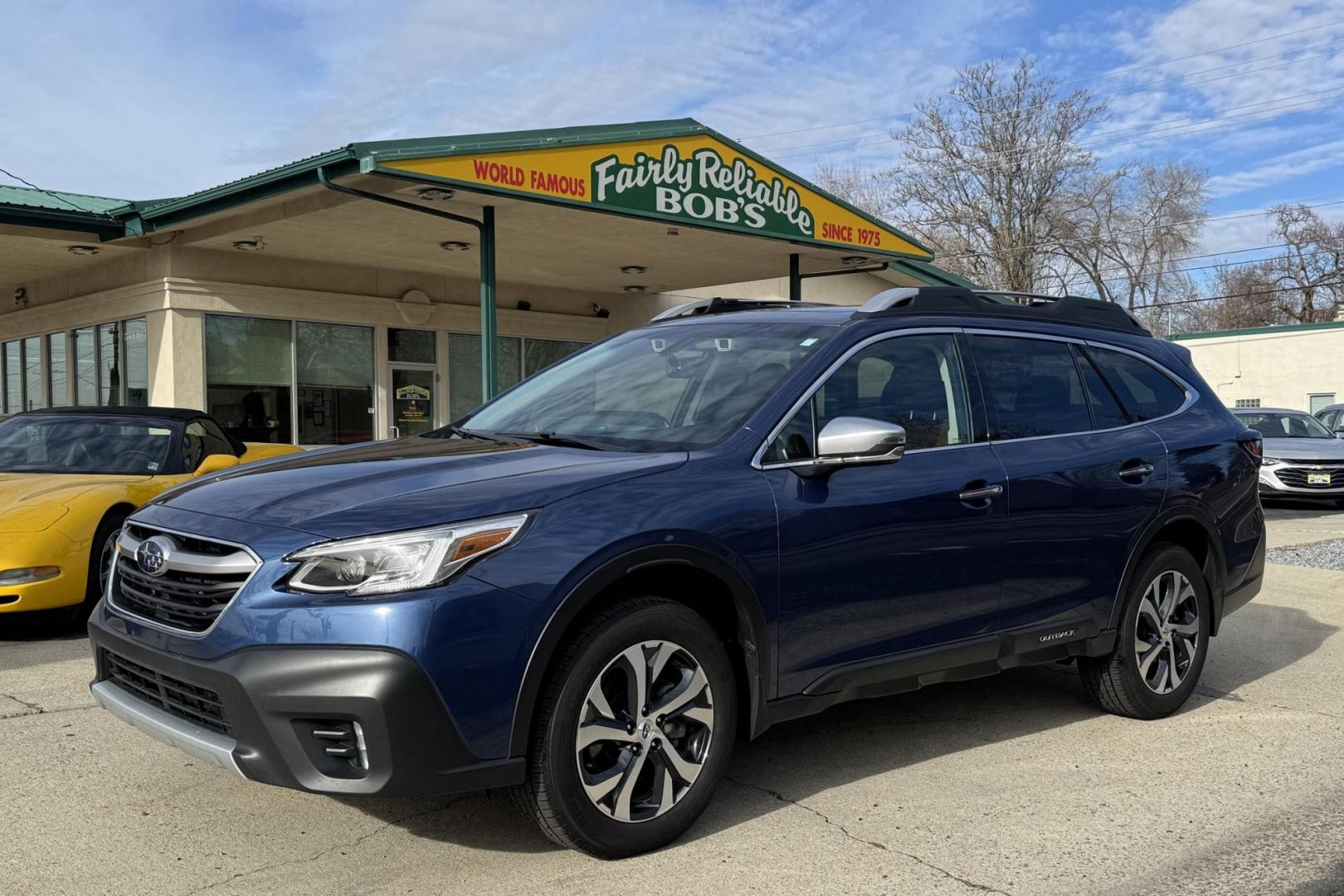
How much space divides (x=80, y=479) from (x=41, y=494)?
0.46 metres

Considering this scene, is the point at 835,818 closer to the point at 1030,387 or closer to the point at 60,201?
the point at 1030,387

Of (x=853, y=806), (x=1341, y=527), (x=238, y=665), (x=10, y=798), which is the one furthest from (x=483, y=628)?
(x=1341, y=527)

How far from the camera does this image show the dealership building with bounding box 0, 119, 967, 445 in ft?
40.7

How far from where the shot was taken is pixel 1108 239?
50.6m

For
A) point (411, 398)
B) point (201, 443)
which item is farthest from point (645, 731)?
point (411, 398)

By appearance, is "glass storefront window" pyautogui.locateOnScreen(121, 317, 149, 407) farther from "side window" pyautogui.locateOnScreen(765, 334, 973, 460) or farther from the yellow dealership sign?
"side window" pyautogui.locateOnScreen(765, 334, 973, 460)

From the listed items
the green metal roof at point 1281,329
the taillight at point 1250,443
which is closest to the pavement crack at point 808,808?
the taillight at point 1250,443

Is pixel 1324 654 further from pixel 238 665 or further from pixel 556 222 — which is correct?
pixel 556 222

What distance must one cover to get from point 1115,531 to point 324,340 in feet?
47.1

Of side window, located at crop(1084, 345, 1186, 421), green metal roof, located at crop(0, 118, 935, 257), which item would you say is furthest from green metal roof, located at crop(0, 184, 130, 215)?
side window, located at crop(1084, 345, 1186, 421)

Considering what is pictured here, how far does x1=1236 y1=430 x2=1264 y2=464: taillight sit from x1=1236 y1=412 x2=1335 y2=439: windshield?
13869mm

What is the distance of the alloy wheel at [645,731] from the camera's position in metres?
3.51

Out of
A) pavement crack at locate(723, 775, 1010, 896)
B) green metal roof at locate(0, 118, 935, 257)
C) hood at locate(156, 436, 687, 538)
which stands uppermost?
green metal roof at locate(0, 118, 935, 257)

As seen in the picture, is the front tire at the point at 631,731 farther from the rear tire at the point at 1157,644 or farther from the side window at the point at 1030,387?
the rear tire at the point at 1157,644
